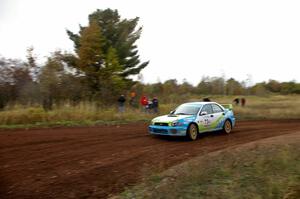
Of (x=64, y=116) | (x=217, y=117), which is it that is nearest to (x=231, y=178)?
(x=217, y=117)

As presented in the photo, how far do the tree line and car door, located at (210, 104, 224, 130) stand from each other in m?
11.7

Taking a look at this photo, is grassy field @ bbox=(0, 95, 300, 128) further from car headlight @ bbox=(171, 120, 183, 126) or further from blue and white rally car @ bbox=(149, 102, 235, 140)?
car headlight @ bbox=(171, 120, 183, 126)

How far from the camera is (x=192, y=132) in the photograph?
15211 mm

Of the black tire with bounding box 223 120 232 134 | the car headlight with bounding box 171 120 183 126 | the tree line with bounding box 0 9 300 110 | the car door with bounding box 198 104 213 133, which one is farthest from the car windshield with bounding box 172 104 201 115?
the tree line with bounding box 0 9 300 110

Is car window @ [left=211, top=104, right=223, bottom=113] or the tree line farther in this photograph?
the tree line

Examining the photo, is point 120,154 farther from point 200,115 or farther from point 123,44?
point 123,44

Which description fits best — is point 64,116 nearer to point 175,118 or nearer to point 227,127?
point 175,118

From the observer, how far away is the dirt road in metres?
8.22

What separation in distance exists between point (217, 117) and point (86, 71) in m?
21.8

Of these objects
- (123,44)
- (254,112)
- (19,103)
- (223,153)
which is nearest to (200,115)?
(223,153)

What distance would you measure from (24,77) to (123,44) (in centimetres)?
1905

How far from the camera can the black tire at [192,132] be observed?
1503cm

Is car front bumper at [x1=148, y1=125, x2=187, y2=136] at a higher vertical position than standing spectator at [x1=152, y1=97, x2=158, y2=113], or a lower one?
lower

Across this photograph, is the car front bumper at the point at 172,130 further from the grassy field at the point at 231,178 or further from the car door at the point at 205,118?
the grassy field at the point at 231,178
